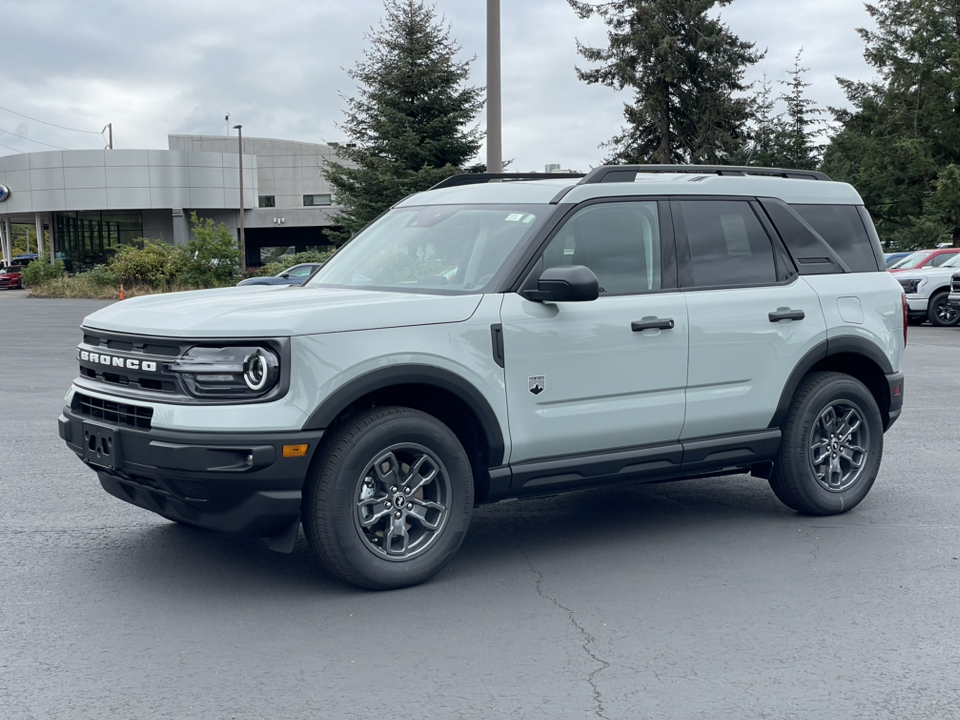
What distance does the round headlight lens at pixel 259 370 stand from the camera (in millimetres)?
4781

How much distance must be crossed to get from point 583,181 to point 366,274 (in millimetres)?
1298

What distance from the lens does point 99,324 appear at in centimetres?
537

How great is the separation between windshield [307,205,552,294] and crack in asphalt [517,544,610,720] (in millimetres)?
1453

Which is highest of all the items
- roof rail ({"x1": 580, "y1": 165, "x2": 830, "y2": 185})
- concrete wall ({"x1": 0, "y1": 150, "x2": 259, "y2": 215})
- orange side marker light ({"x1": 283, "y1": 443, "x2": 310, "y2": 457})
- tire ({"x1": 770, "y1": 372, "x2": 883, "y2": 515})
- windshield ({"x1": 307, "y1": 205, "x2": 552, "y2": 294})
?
concrete wall ({"x1": 0, "y1": 150, "x2": 259, "y2": 215})

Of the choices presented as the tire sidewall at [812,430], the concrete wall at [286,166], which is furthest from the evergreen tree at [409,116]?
the concrete wall at [286,166]

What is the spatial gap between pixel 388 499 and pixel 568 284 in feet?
4.33

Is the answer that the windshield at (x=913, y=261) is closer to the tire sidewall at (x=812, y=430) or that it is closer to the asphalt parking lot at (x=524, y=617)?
the asphalt parking lot at (x=524, y=617)

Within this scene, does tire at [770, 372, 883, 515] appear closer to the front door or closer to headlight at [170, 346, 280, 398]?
the front door

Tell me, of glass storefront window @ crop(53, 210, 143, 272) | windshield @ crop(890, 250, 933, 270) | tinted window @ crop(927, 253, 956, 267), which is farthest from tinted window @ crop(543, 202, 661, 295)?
glass storefront window @ crop(53, 210, 143, 272)

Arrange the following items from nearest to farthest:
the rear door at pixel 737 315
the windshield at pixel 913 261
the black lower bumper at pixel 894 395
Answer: the rear door at pixel 737 315 < the black lower bumper at pixel 894 395 < the windshield at pixel 913 261

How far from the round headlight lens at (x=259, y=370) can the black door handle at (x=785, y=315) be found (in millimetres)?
2961

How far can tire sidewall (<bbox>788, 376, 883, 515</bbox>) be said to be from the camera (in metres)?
6.52

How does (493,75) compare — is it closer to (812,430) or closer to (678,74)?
(812,430)

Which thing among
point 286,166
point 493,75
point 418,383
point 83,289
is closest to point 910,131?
point 83,289
